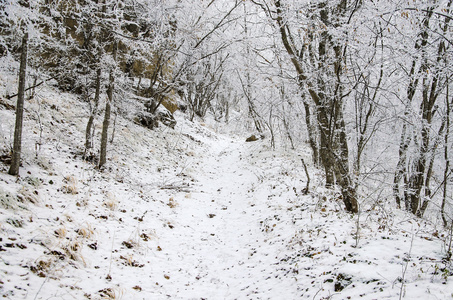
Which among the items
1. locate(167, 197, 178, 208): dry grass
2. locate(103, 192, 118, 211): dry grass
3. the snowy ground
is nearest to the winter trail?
the snowy ground

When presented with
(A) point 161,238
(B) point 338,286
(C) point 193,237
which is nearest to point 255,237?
(C) point 193,237

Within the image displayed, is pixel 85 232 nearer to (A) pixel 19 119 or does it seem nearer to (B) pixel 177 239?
(B) pixel 177 239

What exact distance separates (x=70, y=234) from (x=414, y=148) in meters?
8.89

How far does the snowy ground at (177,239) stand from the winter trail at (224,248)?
3 cm

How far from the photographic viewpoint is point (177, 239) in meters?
5.79

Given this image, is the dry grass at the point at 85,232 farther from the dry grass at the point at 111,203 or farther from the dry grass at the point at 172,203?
the dry grass at the point at 172,203

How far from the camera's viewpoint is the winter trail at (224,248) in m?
4.04

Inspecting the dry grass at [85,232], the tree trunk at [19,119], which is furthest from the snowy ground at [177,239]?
the tree trunk at [19,119]

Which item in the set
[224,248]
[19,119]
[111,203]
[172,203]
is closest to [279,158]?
[172,203]

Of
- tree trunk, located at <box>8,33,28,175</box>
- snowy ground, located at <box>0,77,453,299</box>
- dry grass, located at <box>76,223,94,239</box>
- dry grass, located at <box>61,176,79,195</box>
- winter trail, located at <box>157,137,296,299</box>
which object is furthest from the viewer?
dry grass, located at <box>61,176,79,195</box>

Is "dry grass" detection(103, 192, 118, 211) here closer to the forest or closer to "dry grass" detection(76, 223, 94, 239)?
the forest

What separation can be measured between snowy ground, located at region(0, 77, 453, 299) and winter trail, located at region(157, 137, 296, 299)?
3 centimetres

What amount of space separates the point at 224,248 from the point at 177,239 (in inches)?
44.4

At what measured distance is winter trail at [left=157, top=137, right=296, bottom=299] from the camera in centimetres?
404
